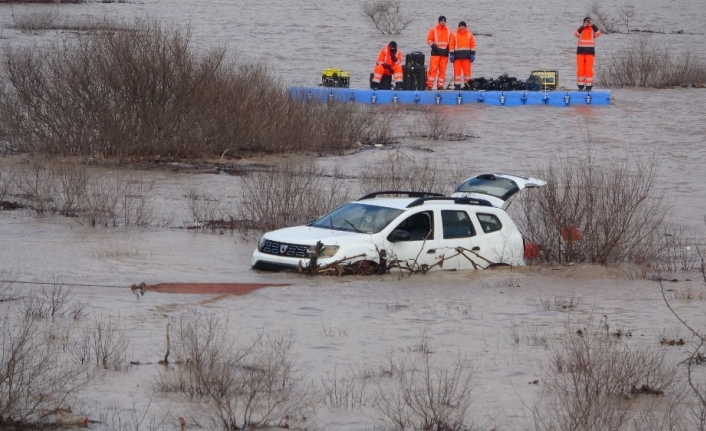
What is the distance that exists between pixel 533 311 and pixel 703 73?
31744 mm

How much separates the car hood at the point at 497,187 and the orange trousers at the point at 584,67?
57.8ft

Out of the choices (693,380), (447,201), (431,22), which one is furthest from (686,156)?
(431,22)

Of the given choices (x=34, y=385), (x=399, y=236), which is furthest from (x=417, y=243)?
(x=34, y=385)

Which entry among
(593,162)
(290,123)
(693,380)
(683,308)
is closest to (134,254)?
(683,308)

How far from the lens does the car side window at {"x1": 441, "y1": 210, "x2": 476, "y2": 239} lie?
15.1 m

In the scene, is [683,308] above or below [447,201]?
below

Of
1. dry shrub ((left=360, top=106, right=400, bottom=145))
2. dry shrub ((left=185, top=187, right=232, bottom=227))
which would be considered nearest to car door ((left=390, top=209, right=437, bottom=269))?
dry shrub ((left=185, top=187, right=232, bottom=227))

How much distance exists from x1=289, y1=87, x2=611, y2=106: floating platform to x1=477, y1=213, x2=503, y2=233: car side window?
50.3ft

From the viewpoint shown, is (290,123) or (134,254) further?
(290,123)

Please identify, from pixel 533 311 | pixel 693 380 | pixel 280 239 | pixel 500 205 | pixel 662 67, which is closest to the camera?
pixel 693 380

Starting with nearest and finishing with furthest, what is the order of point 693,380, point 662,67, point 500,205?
point 693,380 → point 500,205 → point 662,67

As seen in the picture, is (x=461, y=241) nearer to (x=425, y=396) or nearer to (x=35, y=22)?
(x=425, y=396)

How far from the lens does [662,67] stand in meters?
41.2

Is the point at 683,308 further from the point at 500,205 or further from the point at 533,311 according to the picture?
the point at 500,205
